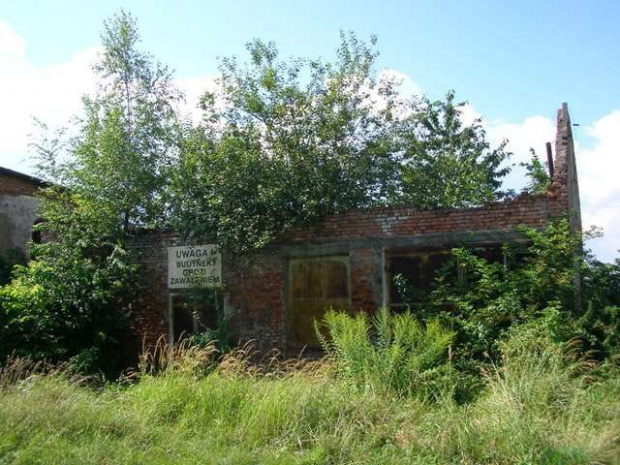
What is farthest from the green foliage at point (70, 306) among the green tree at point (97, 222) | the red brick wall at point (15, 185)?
A: the red brick wall at point (15, 185)

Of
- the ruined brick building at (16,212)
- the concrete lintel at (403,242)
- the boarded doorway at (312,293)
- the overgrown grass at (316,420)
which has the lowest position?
the overgrown grass at (316,420)

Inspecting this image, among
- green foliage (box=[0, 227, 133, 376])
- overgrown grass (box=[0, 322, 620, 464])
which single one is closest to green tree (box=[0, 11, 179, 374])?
green foliage (box=[0, 227, 133, 376])

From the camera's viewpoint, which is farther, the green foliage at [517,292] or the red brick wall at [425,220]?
the red brick wall at [425,220]

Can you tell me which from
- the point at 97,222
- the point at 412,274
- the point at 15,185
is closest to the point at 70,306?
the point at 97,222

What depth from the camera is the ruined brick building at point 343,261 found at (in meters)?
11.1

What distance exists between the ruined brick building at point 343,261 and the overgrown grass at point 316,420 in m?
2.90

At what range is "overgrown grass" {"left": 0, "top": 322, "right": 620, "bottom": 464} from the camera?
257 inches

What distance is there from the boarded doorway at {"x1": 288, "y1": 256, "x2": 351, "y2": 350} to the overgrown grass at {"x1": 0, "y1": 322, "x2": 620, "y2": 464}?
343cm

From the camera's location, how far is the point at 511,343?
350 inches

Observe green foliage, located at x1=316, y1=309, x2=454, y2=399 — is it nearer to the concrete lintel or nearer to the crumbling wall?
the concrete lintel

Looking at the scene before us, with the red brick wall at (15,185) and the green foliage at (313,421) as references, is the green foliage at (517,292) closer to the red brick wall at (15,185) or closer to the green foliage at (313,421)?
the green foliage at (313,421)

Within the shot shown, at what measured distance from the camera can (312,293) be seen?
1235 cm

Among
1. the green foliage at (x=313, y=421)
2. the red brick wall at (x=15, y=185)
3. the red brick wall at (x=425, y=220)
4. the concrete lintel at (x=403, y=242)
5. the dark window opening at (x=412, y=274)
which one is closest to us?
the green foliage at (x=313, y=421)

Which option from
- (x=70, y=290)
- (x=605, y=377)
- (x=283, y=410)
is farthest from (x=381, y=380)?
(x=70, y=290)
